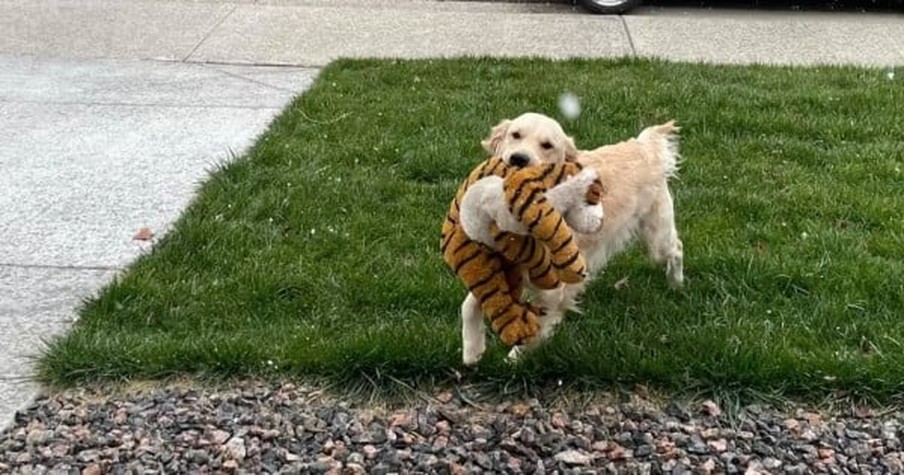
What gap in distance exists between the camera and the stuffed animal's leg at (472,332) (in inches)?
145

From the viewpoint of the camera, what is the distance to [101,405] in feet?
12.0

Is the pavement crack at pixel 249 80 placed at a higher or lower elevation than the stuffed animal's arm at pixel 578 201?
lower

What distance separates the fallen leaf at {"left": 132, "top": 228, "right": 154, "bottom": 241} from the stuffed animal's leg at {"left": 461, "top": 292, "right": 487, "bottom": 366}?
1.92 meters

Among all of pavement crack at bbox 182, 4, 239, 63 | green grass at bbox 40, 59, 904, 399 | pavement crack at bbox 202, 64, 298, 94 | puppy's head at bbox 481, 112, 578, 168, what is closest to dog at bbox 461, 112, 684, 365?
puppy's head at bbox 481, 112, 578, 168

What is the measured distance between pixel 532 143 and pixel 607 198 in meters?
0.56

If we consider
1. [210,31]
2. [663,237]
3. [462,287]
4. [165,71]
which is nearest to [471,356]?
[462,287]

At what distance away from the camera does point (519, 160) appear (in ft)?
11.3

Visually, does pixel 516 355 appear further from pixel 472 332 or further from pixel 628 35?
pixel 628 35

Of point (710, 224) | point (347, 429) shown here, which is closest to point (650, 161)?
point (710, 224)

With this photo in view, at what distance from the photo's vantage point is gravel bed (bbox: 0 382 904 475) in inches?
132

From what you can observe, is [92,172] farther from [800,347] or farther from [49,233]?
[800,347]

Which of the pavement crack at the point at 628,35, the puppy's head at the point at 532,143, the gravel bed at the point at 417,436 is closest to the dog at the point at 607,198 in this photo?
the puppy's head at the point at 532,143

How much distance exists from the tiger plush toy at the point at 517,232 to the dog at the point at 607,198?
109 mm

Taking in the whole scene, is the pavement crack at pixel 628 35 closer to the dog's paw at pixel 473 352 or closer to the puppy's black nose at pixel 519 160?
the dog's paw at pixel 473 352
